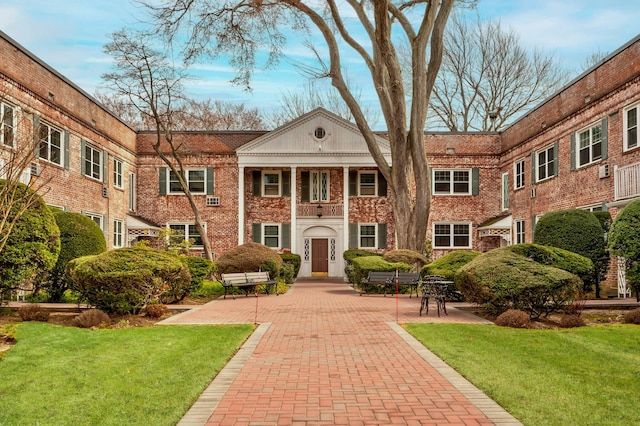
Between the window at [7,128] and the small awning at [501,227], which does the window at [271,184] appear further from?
the window at [7,128]

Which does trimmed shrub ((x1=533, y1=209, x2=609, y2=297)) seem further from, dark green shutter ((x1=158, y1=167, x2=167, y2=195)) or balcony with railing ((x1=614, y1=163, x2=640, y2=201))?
dark green shutter ((x1=158, y1=167, x2=167, y2=195))

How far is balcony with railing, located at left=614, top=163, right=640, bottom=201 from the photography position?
16.2 metres

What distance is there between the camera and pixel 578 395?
6012mm

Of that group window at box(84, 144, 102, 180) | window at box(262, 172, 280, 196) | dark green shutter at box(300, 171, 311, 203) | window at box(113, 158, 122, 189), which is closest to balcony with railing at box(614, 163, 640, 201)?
dark green shutter at box(300, 171, 311, 203)

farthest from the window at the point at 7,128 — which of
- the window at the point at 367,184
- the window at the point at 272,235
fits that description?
the window at the point at 367,184

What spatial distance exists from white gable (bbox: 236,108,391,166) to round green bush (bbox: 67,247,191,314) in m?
16.3

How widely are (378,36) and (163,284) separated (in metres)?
12.1

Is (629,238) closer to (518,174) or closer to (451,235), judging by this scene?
(518,174)

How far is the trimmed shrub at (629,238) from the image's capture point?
13.4 meters

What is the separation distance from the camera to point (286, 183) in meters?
30.1

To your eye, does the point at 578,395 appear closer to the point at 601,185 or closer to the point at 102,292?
the point at 102,292

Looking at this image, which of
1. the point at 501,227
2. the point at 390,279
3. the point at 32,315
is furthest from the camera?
the point at 501,227

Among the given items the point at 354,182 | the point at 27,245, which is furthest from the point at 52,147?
the point at 354,182

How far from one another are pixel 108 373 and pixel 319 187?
2339 centimetres
